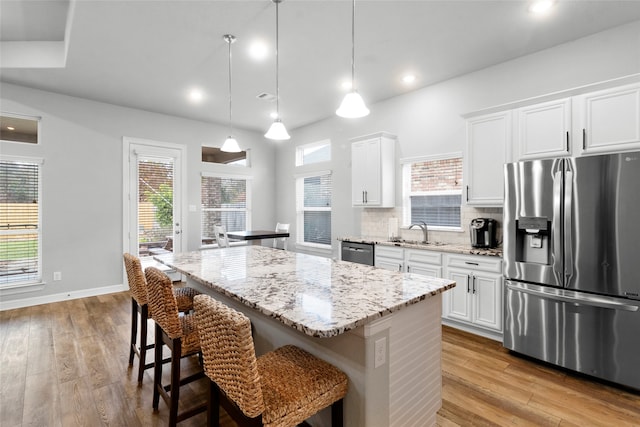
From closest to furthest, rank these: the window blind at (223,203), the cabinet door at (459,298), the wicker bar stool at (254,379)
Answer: the wicker bar stool at (254,379)
the cabinet door at (459,298)
the window blind at (223,203)

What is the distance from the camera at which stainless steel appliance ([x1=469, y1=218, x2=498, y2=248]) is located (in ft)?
11.4

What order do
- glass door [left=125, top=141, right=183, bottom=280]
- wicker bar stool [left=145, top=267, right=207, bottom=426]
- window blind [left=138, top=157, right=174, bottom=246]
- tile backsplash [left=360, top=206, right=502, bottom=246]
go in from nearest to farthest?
wicker bar stool [left=145, top=267, right=207, bottom=426] < tile backsplash [left=360, top=206, right=502, bottom=246] < glass door [left=125, top=141, right=183, bottom=280] < window blind [left=138, top=157, right=174, bottom=246]

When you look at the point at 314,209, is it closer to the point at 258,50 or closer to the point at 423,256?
the point at 423,256

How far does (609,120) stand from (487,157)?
991 millimetres

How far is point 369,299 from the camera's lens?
59.1 inches

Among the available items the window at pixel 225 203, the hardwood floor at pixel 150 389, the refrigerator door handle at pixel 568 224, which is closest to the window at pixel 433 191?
the refrigerator door handle at pixel 568 224

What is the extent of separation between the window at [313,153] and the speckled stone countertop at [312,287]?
368 centimetres

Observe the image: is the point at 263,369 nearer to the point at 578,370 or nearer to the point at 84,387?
the point at 84,387

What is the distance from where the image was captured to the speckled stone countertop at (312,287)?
4.19 ft

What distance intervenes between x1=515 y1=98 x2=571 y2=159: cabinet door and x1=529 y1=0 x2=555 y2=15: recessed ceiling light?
0.78 metres

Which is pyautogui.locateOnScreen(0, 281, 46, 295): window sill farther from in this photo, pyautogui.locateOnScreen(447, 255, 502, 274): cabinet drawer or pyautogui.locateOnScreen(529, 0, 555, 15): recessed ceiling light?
pyautogui.locateOnScreen(529, 0, 555, 15): recessed ceiling light

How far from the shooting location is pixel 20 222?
14.4ft

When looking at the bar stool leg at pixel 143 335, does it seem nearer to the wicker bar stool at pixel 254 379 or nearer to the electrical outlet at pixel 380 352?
the wicker bar stool at pixel 254 379

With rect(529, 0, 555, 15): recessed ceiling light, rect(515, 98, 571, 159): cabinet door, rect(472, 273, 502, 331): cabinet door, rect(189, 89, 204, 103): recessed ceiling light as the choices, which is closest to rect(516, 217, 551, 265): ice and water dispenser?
rect(472, 273, 502, 331): cabinet door
